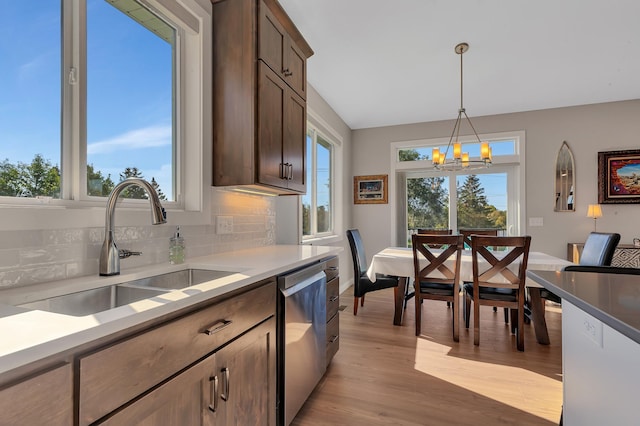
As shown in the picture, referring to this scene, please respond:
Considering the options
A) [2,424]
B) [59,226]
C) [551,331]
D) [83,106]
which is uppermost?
[83,106]

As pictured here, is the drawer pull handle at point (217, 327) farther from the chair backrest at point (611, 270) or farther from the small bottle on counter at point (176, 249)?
the chair backrest at point (611, 270)

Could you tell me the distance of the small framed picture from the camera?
5180 mm

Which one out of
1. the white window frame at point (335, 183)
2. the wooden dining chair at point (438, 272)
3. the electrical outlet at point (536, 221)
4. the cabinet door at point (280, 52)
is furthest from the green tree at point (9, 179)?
the electrical outlet at point (536, 221)

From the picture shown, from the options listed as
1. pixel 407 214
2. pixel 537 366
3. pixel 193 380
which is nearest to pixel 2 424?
pixel 193 380

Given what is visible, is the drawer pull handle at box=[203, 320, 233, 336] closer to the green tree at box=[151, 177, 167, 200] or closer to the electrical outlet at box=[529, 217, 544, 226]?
the green tree at box=[151, 177, 167, 200]

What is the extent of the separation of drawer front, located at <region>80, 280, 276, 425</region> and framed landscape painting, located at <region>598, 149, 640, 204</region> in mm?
5034

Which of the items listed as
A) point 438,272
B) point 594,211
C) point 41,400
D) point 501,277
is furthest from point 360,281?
point 594,211

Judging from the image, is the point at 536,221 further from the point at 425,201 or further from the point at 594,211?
the point at 425,201

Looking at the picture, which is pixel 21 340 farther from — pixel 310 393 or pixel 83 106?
pixel 310 393

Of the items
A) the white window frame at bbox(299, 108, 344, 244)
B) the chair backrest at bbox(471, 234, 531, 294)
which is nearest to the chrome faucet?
the chair backrest at bbox(471, 234, 531, 294)

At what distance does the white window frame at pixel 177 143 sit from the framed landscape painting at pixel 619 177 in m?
4.94

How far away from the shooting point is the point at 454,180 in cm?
492

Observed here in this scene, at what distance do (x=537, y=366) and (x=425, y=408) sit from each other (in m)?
1.11

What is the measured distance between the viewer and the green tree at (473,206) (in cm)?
479
